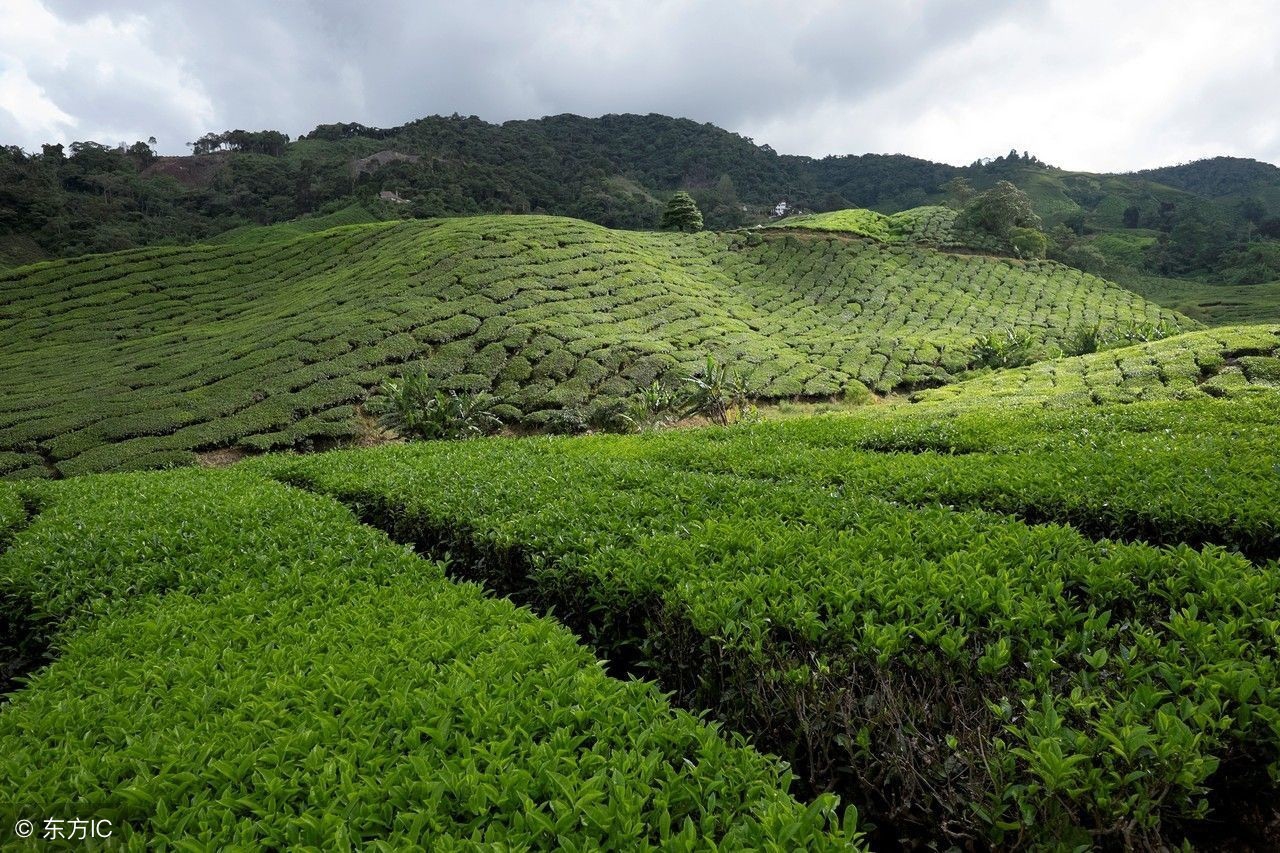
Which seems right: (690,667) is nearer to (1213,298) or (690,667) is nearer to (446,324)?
(446,324)

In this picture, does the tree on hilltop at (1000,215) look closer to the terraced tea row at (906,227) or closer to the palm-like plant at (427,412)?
the terraced tea row at (906,227)

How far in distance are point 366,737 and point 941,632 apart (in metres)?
2.98

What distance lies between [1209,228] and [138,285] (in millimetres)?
107733

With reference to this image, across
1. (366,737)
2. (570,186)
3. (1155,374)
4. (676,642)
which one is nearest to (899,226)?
(570,186)

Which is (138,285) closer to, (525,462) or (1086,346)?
(525,462)

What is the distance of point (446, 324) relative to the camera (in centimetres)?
2614

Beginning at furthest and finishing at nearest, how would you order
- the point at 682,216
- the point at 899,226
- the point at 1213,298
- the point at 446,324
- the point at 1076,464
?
the point at 899,226 → the point at 1213,298 → the point at 682,216 → the point at 446,324 → the point at 1076,464

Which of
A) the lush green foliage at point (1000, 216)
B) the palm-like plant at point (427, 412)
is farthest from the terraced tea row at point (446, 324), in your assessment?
the lush green foliage at point (1000, 216)

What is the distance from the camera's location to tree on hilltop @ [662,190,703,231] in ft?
179

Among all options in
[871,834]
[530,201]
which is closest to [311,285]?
[871,834]

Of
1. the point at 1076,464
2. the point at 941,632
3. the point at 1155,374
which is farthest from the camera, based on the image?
the point at 1155,374

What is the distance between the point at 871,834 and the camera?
2865mm

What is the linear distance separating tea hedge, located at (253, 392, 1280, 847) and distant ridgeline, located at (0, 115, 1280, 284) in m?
62.7

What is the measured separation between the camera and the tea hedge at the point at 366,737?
7.14ft
